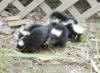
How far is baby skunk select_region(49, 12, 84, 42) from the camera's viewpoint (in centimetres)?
384

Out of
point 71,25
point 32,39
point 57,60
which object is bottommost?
point 57,60

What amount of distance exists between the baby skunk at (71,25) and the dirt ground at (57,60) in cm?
9

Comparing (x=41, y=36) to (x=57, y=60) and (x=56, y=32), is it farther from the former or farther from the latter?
(x=57, y=60)

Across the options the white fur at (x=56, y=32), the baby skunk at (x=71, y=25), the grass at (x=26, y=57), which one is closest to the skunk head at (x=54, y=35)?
the white fur at (x=56, y=32)

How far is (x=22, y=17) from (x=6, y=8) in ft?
1.48

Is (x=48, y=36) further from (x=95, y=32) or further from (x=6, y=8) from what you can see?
(x=6, y=8)

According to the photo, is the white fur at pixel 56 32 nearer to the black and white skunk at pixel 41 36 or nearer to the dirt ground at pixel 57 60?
the black and white skunk at pixel 41 36

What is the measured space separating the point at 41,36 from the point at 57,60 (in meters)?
0.36

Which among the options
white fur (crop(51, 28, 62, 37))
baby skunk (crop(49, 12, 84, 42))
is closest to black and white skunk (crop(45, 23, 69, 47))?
white fur (crop(51, 28, 62, 37))

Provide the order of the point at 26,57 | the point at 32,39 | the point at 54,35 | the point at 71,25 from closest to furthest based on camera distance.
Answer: the point at 26,57 → the point at 32,39 → the point at 54,35 → the point at 71,25

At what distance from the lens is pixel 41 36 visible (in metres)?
3.32

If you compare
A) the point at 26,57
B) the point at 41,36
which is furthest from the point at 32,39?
the point at 26,57

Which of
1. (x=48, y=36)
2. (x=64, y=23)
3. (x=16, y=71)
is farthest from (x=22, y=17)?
(x=16, y=71)

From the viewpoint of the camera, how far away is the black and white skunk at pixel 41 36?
3.23m
